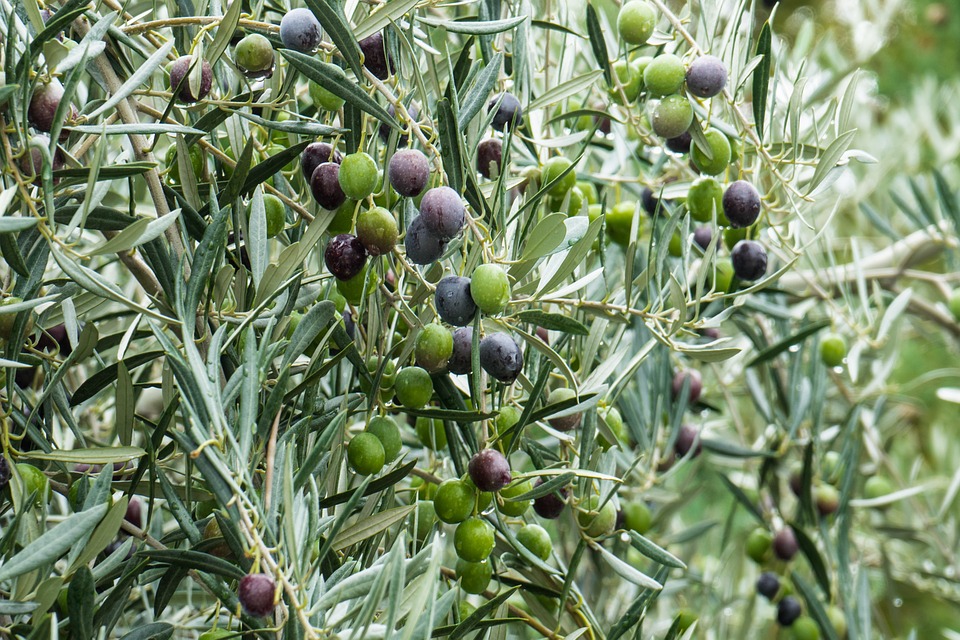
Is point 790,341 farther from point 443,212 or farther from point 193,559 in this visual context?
point 193,559

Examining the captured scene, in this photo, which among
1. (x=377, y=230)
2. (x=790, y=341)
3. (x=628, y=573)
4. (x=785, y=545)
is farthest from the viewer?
(x=785, y=545)

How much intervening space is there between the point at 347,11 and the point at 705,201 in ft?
1.35

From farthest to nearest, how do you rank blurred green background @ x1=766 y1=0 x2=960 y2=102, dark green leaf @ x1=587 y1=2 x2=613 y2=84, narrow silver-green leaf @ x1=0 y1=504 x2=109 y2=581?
blurred green background @ x1=766 y1=0 x2=960 y2=102
dark green leaf @ x1=587 y1=2 x2=613 y2=84
narrow silver-green leaf @ x1=0 y1=504 x2=109 y2=581

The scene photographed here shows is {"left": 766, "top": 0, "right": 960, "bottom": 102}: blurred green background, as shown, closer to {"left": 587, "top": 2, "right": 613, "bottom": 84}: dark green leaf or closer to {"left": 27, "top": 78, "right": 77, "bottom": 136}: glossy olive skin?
{"left": 587, "top": 2, "right": 613, "bottom": 84}: dark green leaf

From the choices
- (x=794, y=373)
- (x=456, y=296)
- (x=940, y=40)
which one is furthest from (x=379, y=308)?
(x=940, y=40)

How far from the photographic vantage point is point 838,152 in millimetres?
806

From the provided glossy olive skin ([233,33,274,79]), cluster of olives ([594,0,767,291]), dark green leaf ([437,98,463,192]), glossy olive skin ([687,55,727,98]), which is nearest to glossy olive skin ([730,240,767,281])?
cluster of olives ([594,0,767,291])

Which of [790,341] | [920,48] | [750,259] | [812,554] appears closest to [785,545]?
[812,554]

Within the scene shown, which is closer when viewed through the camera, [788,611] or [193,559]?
[193,559]

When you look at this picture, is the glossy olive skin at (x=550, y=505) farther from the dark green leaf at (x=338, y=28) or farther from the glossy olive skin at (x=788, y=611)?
the glossy olive skin at (x=788, y=611)

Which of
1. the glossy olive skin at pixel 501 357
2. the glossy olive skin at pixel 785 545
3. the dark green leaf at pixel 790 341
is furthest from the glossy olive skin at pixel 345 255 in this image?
the glossy olive skin at pixel 785 545

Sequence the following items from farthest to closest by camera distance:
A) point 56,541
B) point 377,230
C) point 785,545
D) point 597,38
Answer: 1. point 785,545
2. point 597,38
3. point 377,230
4. point 56,541

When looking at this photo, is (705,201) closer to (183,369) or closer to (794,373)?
(794,373)

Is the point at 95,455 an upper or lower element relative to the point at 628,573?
upper
